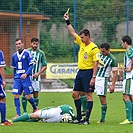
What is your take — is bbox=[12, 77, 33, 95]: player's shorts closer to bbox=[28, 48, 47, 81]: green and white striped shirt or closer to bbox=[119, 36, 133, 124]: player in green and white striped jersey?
bbox=[28, 48, 47, 81]: green and white striped shirt

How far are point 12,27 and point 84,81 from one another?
18220 mm


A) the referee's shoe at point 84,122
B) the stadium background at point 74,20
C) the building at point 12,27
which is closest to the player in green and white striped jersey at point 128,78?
the referee's shoe at point 84,122

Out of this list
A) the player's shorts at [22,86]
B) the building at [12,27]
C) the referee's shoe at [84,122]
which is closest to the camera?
the referee's shoe at [84,122]

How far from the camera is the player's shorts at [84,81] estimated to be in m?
12.7

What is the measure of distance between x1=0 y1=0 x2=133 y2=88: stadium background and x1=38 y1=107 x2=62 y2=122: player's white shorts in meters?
16.1

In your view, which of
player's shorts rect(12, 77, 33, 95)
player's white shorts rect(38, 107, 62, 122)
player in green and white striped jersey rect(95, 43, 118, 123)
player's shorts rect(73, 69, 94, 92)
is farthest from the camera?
player's shorts rect(12, 77, 33, 95)

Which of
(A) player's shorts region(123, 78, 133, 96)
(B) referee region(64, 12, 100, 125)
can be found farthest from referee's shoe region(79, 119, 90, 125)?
(A) player's shorts region(123, 78, 133, 96)

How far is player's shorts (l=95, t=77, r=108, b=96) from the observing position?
1330 cm

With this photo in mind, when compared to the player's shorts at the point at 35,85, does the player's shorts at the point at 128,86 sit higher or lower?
higher

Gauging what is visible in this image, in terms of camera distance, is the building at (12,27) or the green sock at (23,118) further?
the building at (12,27)

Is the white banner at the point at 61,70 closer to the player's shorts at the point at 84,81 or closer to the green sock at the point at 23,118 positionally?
the player's shorts at the point at 84,81

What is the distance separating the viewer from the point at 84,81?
41.9 feet

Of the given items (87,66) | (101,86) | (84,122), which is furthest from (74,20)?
(84,122)

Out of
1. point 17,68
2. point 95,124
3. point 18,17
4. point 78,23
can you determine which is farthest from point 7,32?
point 95,124
